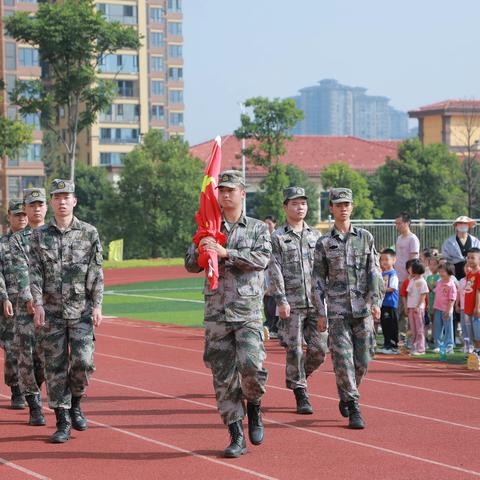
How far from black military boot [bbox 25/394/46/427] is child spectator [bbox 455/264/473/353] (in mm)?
7312

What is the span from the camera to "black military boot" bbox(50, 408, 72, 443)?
33.1 feet

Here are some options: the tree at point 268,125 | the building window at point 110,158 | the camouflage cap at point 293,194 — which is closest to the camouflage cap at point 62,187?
the camouflage cap at point 293,194

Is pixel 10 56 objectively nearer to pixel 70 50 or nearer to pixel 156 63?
pixel 156 63

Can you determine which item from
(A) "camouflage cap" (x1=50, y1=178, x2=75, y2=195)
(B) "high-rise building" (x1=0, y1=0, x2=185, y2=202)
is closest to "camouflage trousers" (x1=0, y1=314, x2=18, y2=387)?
(A) "camouflage cap" (x1=50, y1=178, x2=75, y2=195)

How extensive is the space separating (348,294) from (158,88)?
115443 mm

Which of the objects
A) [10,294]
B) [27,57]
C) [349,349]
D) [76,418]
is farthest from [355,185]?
[76,418]

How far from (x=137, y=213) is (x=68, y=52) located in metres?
13.3

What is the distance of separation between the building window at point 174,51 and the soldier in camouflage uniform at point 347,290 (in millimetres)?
122080

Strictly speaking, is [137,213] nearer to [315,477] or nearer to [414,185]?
[414,185]

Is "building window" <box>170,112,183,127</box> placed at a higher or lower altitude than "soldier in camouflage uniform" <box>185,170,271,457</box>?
higher

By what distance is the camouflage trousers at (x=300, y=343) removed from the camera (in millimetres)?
11625

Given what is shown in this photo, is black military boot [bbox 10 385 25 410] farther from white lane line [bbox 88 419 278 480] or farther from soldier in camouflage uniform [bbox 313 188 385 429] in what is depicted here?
soldier in camouflage uniform [bbox 313 188 385 429]

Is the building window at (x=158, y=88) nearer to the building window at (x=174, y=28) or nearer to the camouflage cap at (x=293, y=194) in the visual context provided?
the building window at (x=174, y=28)

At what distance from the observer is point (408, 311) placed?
58.4 feet
